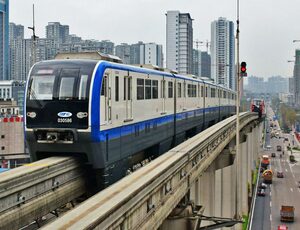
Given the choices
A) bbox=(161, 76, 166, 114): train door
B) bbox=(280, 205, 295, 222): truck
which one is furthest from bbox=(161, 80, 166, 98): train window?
bbox=(280, 205, 295, 222): truck

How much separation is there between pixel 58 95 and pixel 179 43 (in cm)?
7860

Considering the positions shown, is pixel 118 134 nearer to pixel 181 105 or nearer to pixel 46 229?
pixel 46 229

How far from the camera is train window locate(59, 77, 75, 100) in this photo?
32.0 ft

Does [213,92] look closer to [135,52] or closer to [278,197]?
[278,197]

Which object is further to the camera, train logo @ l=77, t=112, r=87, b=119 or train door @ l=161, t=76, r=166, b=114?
train door @ l=161, t=76, r=166, b=114

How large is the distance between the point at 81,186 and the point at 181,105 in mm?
10351

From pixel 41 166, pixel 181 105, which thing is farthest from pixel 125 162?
pixel 181 105

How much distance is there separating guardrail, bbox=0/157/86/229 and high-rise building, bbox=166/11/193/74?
75537 millimetres

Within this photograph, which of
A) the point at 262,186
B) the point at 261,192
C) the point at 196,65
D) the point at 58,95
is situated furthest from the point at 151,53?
the point at 58,95

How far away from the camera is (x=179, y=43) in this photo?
86.8 metres

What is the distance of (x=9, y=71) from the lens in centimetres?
11688

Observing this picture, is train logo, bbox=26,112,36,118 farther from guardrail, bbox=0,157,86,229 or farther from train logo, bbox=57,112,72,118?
guardrail, bbox=0,157,86,229

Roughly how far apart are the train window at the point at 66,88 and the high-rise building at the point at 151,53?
7848cm

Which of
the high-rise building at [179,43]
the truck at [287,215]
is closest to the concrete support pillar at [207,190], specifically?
the truck at [287,215]
